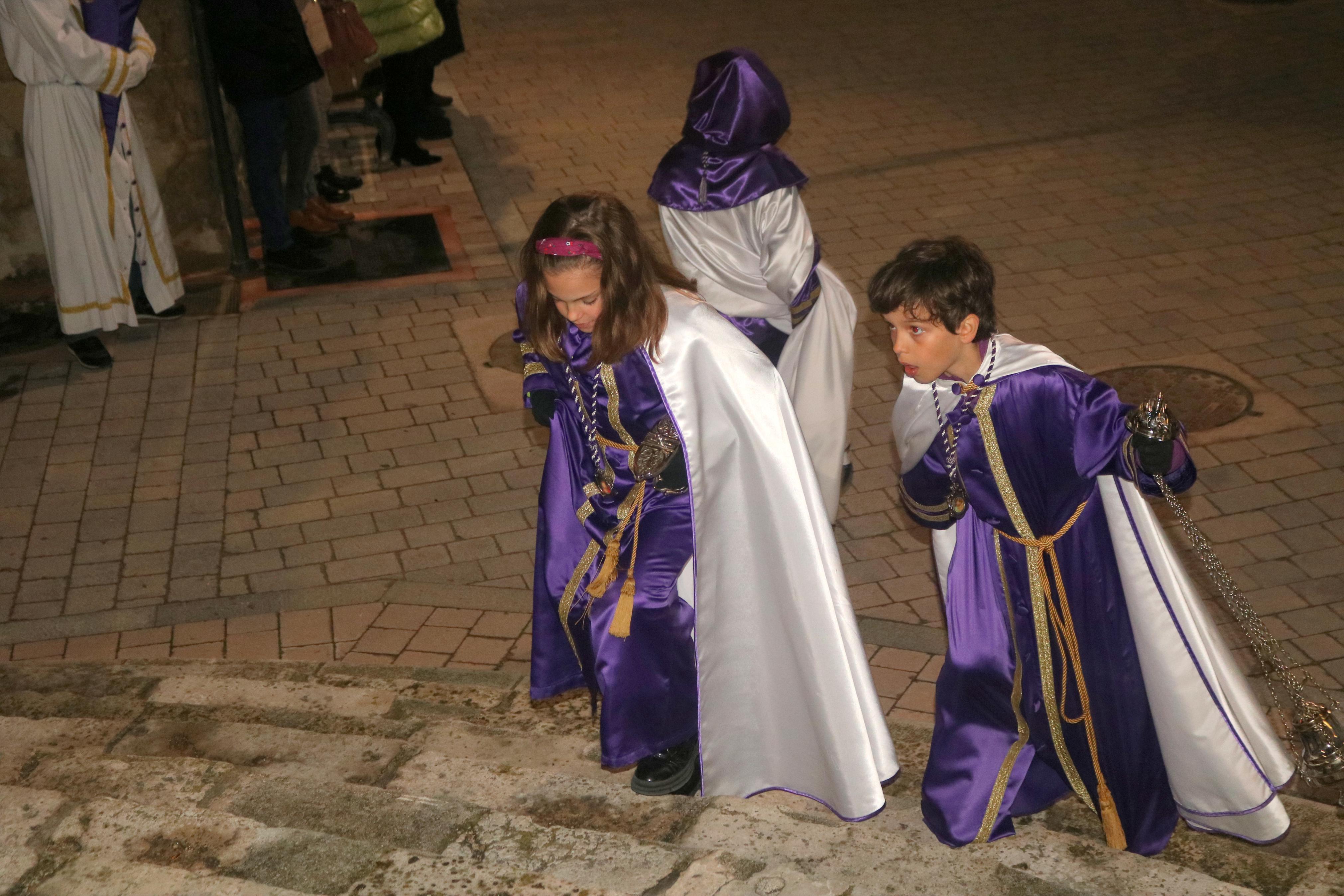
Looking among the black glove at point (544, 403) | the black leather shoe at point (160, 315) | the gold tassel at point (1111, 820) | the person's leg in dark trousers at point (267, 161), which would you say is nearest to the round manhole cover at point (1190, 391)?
the gold tassel at point (1111, 820)

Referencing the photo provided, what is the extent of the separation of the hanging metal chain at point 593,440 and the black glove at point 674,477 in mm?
156

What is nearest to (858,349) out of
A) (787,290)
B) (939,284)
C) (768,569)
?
(787,290)

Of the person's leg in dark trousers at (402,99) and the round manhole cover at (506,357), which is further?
the person's leg in dark trousers at (402,99)

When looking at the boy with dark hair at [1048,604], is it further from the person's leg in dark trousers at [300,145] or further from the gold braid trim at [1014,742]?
the person's leg in dark trousers at [300,145]

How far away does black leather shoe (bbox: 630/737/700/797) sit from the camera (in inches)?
168

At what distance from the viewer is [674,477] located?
3979mm

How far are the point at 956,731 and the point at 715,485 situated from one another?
93 cm

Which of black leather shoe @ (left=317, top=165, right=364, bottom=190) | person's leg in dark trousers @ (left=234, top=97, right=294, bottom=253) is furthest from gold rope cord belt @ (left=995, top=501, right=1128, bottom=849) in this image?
black leather shoe @ (left=317, top=165, right=364, bottom=190)

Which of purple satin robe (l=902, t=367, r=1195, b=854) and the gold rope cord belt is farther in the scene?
the gold rope cord belt

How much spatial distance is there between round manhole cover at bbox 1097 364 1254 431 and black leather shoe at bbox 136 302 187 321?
5.13m

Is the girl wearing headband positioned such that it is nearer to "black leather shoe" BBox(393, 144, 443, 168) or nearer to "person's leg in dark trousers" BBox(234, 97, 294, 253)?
"person's leg in dark trousers" BBox(234, 97, 294, 253)

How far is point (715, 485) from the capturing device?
3.94 meters

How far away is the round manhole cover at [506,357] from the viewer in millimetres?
7559

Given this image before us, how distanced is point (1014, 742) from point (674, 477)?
1.16 m
